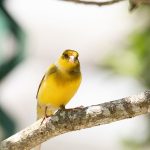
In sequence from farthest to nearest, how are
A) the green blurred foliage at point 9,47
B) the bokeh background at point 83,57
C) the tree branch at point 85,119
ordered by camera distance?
the bokeh background at point 83,57
the green blurred foliage at point 9,47
the tree branch at point 85,119

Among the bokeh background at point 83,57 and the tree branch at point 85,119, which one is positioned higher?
the bokeh background at point 83,57

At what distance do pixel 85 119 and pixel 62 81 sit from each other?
17cm

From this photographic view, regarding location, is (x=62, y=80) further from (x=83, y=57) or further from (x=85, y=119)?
(x=83, y=57)

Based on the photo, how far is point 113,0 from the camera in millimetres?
2631

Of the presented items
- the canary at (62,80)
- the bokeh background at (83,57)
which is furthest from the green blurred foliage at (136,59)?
the canary at (62,80)

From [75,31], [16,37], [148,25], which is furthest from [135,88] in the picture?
[75,31]

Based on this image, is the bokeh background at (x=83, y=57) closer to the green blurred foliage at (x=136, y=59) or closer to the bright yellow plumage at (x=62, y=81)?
the green blurred foliage at (x=136, y=59)

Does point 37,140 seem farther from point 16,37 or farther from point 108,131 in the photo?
point 108,131

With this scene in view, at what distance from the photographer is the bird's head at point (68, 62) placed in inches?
94.7

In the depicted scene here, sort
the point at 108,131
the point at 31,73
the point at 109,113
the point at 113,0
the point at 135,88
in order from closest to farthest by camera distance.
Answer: the point at 109,113
the point at 113,0
the point at 135,88
the point at 108,131
the point at 31,73

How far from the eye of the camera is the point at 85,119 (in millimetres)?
2420

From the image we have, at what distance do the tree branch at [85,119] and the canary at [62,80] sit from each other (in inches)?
3.0

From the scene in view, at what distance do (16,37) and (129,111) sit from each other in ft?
2.58

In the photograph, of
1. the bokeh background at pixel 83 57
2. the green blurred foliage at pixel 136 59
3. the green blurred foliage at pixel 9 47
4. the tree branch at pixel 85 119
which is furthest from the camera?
the green blurred foliage at pixel 136 59
